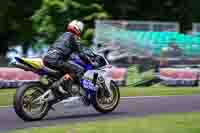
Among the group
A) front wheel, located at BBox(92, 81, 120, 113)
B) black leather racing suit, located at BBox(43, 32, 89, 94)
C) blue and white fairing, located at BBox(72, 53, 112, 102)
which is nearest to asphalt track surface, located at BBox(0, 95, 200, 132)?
front wheel, located at BBox(92, 81, 120, 113)

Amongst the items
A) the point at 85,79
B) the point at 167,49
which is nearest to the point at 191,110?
the point at 85,79

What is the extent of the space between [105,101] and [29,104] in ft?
5.77

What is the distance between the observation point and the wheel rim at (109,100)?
1123 cm

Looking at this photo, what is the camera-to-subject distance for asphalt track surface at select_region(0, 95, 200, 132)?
10.2 m

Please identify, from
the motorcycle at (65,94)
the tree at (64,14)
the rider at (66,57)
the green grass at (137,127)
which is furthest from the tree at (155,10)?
the green grass at (137,127)

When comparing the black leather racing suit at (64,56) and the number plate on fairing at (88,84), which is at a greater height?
the black leather racing suit at (64,56)

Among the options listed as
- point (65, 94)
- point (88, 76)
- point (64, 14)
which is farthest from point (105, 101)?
point (64, 14)

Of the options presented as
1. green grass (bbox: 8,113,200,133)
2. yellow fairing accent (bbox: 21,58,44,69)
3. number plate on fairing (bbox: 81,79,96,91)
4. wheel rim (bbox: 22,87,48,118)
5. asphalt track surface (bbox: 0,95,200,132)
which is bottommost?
green grass (bbox: 8,113,200,133)

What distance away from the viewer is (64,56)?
1067 centimetres

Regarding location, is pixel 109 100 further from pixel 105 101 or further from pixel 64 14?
pixel 64 14

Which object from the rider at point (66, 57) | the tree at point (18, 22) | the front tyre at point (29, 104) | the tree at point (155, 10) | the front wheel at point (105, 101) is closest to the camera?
the front tyre at point (29, 104)

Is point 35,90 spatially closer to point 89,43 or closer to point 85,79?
point 85,79

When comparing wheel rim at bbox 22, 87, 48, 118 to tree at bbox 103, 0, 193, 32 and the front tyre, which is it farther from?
tree at bbox 103, 0, 193, 32

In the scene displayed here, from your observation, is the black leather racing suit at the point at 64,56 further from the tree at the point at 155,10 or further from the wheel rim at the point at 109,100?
the tree at the point at 155,10
